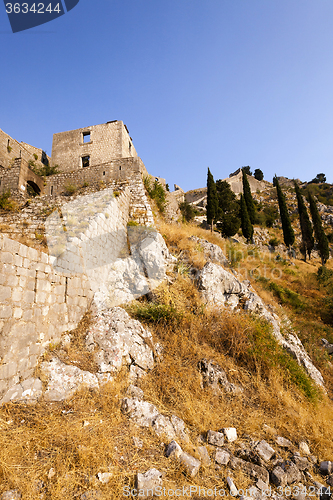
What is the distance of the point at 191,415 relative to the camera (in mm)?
3721

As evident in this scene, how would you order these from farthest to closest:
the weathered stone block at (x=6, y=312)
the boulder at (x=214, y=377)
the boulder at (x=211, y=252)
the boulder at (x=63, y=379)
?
1. the boulder at (x=211, y=252)
2. the boulder at (x=214, y=377)
3. the boulder at (x=63, y=379)
4. the weathered stone block at (x=6, y=312)

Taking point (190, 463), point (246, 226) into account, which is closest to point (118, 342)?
point (190, 463)

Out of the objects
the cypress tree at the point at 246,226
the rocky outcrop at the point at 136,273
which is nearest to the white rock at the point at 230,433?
the rocky outcrop at the point at 136,273

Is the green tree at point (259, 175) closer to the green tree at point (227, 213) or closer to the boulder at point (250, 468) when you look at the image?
the green tree at point (227, 213)

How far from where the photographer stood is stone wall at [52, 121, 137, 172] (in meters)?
13.3

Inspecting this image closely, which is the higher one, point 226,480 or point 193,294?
point 193,294

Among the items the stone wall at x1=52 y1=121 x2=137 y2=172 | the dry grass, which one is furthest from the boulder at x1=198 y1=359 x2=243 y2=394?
the stone wall at x1=52 y1=121 x2=137 y2=172

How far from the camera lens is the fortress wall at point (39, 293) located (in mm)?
3482

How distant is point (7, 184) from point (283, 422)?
41.4 ft

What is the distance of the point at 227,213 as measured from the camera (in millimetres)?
30469

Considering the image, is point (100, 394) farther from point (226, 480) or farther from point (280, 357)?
point (280, 357)

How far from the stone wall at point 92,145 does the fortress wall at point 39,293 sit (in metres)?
8.21

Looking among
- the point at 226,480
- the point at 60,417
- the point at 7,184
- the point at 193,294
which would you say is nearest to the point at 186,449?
the point at 226,480

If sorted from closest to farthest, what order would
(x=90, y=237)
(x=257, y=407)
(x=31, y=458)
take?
(x=31, y=458) < (x=257, y=407) < (x=90, y=237)
